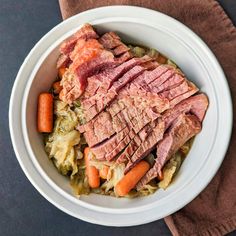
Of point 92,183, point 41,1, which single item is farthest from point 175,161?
point 41,1

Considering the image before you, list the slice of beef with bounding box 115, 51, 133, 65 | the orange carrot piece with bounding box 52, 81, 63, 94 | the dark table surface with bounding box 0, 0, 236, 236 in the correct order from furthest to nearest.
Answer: the dark table surface with bounding box 0, 0, 236, 236 → the orange carrot piece with bounding box 52, 81, 63, 94 → the slice of beef with bounding box 115, 51, 133, 65

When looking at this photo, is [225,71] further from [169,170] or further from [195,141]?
[169,170]

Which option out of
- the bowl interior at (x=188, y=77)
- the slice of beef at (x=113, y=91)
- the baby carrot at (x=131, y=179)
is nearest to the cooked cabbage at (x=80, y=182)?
the bowl interior at (x=188, y=77)

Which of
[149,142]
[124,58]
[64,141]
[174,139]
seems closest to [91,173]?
[64,141]

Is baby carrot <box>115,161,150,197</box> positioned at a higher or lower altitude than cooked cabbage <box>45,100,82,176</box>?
lower

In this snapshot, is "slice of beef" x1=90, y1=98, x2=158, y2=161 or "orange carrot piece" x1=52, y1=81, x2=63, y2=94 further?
"orange carrot piece" x1=52, y1=81, x2=63, y2=94

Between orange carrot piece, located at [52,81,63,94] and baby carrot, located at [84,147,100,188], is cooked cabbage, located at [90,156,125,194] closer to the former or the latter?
baby carrot, located at [84,147,100,188]

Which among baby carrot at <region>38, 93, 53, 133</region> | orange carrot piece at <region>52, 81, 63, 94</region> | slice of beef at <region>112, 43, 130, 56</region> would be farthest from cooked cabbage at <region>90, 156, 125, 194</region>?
slice of beef at <region>112, 43, 130, 56</region>
